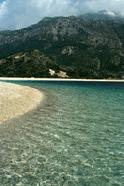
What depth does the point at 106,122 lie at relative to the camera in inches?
1523

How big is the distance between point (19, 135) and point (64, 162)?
8.57 m

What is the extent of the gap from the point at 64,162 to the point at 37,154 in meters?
2.61

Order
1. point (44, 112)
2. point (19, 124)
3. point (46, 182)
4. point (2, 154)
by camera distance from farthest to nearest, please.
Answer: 1. point (44, 112)
2. point (19, 124)
3. point (2, 154)
4. point (46, 182)

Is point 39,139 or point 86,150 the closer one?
point 86,150

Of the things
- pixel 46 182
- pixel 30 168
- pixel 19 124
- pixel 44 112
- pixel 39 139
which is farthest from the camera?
pixel 44 112

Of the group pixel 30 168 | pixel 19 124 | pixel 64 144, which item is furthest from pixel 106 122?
pixel 30 168

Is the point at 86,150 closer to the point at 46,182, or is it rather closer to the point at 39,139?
the point at 39,139

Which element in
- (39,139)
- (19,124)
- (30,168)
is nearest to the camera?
(30,168)

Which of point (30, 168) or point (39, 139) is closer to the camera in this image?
point (30, 168)

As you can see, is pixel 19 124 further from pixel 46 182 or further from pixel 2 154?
pixel 46 182

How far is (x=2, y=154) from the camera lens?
24.4 m

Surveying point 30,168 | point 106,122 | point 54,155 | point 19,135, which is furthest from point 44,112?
point 30,168

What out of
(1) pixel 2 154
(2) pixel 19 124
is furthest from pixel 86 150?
(2) pixel 19 124

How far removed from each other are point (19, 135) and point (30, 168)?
9.20m
